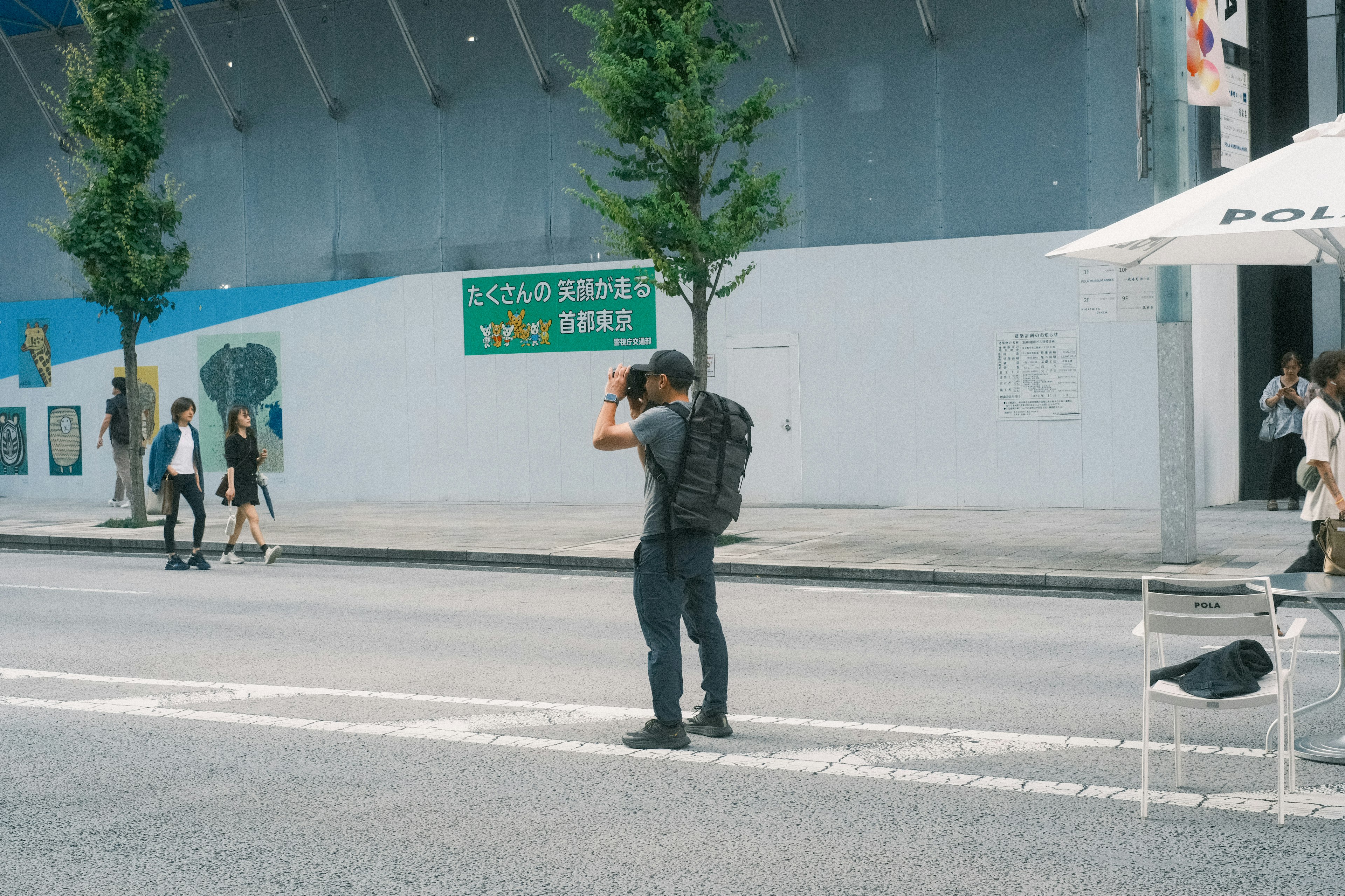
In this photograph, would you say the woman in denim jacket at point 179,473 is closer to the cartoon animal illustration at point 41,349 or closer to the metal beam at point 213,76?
the metal beam at point 213,76

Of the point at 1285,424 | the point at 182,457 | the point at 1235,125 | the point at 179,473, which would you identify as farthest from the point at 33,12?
the point at 1285,424

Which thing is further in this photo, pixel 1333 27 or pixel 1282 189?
pixel 1333 27

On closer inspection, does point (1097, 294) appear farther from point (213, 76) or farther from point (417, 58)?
point (213, 76)

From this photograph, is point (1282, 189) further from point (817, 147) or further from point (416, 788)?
point (817, 147)

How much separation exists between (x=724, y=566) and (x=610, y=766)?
283 inches

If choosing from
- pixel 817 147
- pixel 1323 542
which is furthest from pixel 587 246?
pixel 1323 542

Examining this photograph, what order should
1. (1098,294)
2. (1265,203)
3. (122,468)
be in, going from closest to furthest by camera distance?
(1265,203) < (1098,294) < (122,468)

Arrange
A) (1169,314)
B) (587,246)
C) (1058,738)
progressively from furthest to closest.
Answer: (587,246) → (1169,314) → (1058,738)

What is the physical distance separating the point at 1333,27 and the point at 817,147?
6.22m

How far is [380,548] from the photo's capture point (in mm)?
15227

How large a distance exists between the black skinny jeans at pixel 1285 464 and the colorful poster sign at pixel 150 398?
16367mm

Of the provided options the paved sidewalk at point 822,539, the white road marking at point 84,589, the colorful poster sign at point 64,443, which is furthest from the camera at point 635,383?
the colorful poster sign at point 64,443

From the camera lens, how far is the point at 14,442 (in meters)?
24.9

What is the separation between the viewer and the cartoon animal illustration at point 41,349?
80.0 ft
